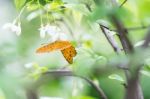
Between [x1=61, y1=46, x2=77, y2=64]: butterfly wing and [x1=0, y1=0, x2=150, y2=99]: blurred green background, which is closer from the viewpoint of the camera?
[x1=0, y1=0, x2=150, y2=99]: blurred green background

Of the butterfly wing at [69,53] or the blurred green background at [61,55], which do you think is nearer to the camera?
the blurred green background at [61,55]

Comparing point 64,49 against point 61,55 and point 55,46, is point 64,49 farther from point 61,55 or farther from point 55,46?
point 61,55

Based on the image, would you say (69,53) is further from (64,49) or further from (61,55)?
(61,55)

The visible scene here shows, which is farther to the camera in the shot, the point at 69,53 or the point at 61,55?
the point at 61,55

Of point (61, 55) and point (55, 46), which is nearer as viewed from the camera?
point (55, 46)

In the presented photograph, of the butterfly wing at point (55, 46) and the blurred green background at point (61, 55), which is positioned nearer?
the blurred green background at point (61, 55)

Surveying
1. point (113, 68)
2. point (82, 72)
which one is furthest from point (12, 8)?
point (113, 68)

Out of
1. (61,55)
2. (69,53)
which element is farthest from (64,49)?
(61,55)

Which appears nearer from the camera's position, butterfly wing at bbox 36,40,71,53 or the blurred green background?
the blurred green background

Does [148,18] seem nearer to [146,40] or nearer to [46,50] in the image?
[146,40]

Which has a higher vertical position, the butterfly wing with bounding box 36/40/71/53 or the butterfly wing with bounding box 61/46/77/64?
the butterfly wing with bounding box 36/40/71/53

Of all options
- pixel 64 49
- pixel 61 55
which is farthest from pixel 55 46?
pixel 61 55

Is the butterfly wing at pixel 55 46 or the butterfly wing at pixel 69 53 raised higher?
the butterfly wing at pixel 55 46
